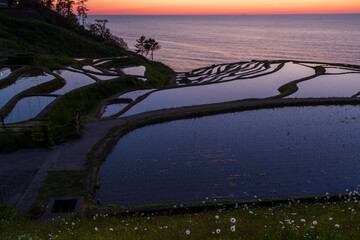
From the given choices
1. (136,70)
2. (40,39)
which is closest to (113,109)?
(136,70)

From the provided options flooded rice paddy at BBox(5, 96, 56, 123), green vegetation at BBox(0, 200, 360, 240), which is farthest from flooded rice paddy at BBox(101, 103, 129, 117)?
green vegetation at BBox(0, 200, 360, 240)

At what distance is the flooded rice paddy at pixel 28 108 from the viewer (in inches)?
823

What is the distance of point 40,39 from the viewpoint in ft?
195

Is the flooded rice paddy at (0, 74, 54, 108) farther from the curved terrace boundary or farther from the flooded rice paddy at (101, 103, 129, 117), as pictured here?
the curved terrace boundary

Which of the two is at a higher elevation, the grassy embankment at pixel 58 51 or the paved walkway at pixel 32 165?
the grassy embankment at pixel 58 51

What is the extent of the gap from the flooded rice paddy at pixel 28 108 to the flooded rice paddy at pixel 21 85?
4.13 ft

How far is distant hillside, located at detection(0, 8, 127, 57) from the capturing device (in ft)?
182

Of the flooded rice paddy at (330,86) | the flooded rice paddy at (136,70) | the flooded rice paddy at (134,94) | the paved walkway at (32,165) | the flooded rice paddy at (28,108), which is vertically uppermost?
the flooded rice paddy at (330,86)

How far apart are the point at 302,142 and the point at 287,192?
19.1 feet

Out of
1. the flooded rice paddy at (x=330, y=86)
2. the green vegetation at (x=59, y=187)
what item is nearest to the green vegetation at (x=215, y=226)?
the green vegetation at (x=59, y=187)

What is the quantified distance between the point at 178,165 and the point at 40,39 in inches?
2206

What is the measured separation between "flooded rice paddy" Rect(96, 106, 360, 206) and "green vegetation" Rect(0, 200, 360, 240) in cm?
181

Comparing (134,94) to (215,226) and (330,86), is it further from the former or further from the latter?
(215,226)

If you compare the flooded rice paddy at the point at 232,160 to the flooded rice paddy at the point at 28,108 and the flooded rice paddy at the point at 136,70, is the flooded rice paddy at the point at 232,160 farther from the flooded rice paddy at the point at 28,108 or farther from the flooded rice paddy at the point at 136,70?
the flooded rice paddy at the point at 136,70
